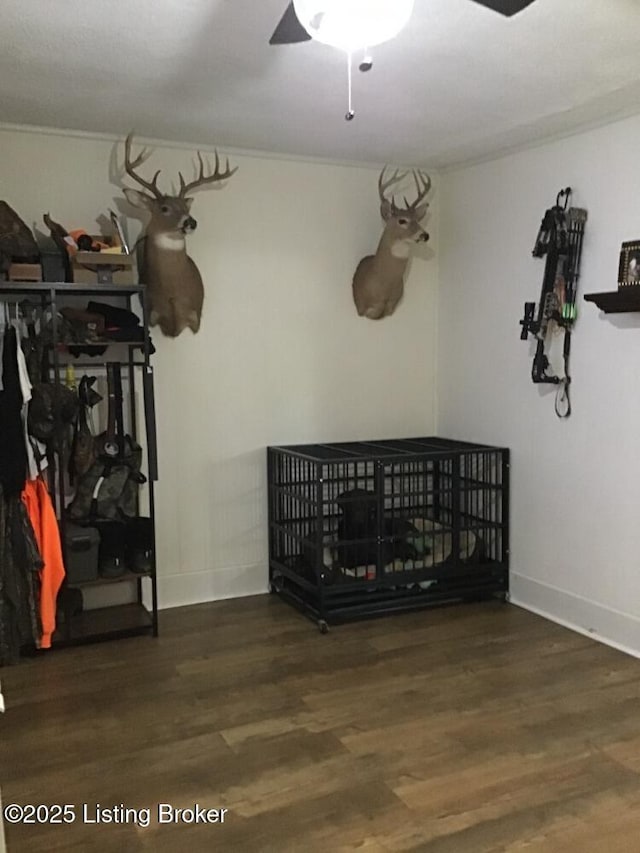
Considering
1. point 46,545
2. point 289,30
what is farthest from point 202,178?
point 46,545

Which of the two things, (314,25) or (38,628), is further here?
(38,628)

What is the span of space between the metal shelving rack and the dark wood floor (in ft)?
0.37

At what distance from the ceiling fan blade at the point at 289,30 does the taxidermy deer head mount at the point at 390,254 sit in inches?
86.2

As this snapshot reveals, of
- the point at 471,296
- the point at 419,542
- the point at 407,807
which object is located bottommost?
the point at 407,807

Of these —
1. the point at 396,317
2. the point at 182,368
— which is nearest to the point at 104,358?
the point at 182,368

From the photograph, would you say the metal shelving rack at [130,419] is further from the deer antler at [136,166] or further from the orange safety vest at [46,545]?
the deer antler at [136,166]

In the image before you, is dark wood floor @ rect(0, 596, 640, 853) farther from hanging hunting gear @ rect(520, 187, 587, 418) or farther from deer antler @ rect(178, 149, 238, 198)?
deer antler @ rect(178, 149, 238, 198)

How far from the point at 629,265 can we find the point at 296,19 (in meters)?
1.99

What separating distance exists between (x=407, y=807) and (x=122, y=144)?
3337 mm

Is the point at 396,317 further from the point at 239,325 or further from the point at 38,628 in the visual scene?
the point at 38,628

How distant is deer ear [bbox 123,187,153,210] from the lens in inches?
A: 153

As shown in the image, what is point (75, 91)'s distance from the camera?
3.32 metres

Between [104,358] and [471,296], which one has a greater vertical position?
[471,296]

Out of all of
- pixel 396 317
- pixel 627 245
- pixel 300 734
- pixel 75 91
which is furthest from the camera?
pixel 396 317
